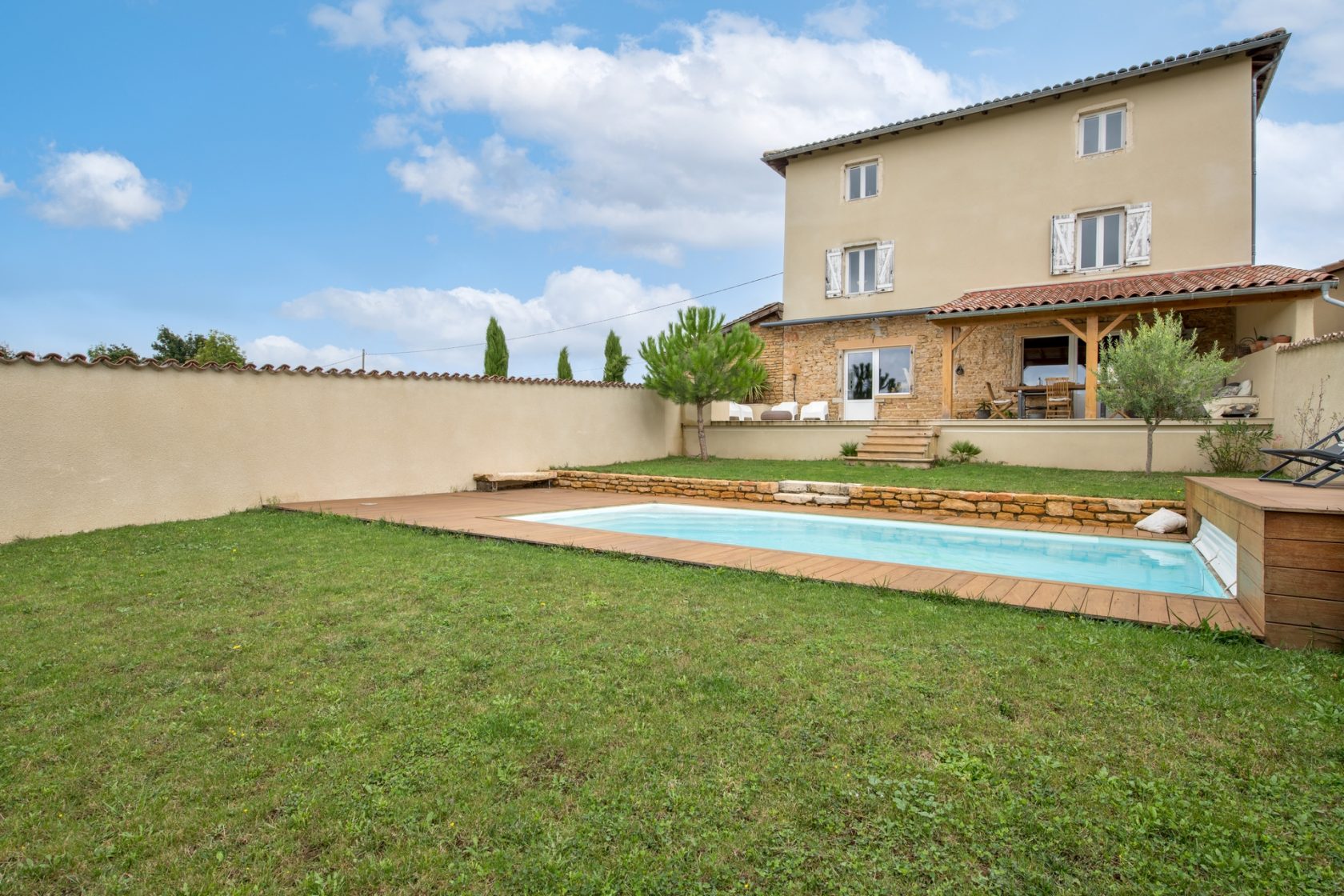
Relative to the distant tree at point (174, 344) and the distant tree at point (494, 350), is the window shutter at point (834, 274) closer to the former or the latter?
the distant tree at point (494, 350)

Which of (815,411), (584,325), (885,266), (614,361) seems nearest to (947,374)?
(815,411)

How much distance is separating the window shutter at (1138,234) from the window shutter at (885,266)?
17.5 feet

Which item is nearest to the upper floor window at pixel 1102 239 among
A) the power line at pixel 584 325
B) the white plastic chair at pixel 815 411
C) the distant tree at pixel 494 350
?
the white plastic chair at pixel 815 411

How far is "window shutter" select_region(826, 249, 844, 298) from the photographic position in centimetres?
1925

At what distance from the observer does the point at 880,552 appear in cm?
709

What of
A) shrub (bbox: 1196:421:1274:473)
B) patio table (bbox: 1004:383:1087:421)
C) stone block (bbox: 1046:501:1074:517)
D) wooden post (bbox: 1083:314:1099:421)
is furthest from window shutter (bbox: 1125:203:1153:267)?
stone block (bbox: 1046:501:1074:517)

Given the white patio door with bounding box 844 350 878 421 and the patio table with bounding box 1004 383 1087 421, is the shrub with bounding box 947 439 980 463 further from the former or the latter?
the white patio door with bounding box 844 350 878 421

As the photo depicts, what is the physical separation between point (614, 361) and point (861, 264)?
11372 mm

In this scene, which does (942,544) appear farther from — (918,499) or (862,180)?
(862,180)

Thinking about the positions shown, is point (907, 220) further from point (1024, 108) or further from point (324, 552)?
point (324, 552)

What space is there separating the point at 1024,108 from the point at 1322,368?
400 inches

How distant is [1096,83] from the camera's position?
1557 centimetres

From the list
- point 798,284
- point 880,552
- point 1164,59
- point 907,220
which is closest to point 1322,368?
point 880,552

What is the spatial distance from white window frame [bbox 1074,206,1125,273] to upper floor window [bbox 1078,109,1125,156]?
144 cm
